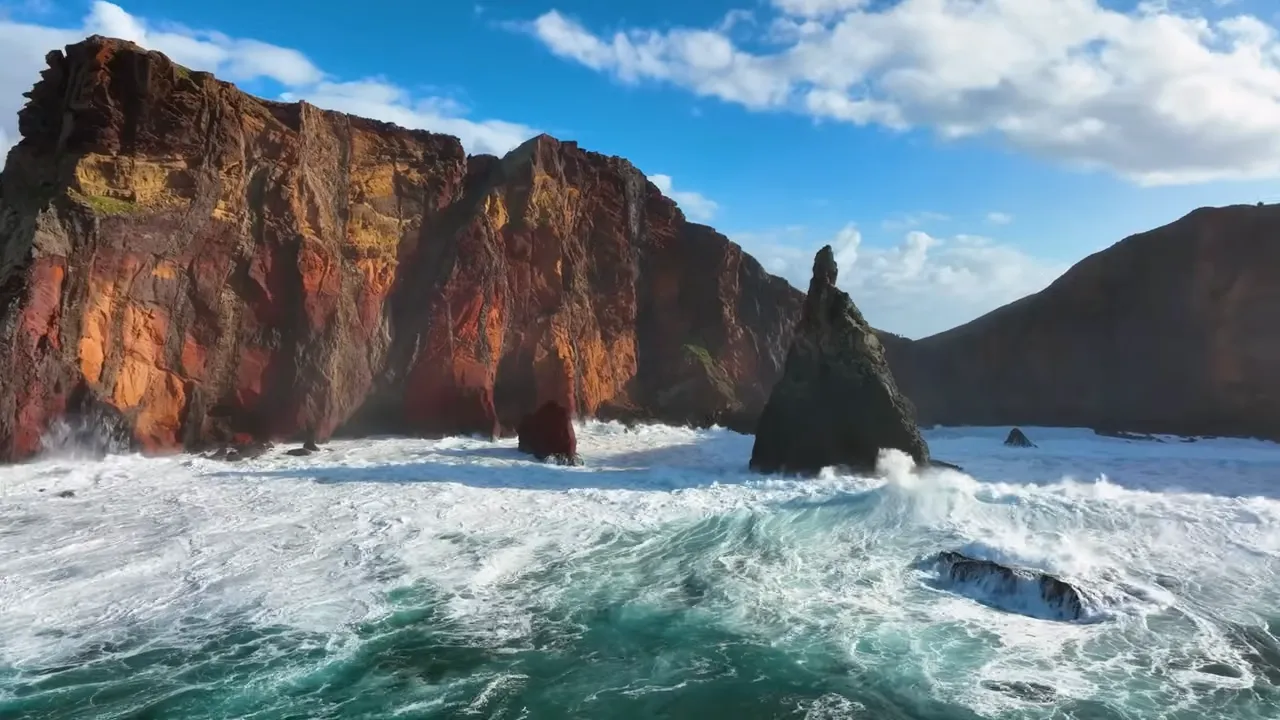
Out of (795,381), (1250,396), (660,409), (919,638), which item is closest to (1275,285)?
(1250,396)

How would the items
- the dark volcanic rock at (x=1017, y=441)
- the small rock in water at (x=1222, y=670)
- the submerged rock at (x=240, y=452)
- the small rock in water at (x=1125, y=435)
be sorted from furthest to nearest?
the small rock in water at (x=1125, y=435) < the dark volcanic rock at (x=1017, y=441) < the submerged rock at (x=240, y=452) < the small rock in water at (x=1222, y=670)

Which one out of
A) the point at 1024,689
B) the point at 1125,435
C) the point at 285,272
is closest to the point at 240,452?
the point at 285,272

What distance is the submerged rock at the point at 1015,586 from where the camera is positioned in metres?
10.6

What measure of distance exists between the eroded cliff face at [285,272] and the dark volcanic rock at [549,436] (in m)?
4.45

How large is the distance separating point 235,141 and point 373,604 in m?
18.9

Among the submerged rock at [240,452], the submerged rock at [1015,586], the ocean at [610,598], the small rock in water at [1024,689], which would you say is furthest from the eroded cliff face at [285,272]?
the small rock in water at [1024,689]

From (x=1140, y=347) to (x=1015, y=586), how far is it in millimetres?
32377

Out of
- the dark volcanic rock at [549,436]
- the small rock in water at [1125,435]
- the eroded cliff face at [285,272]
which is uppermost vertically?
the eroded cliff face at [285,272]

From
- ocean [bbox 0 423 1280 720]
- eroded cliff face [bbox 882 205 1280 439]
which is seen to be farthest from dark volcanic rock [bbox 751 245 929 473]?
eroded cliff face [bbox 882 205 1280 439]

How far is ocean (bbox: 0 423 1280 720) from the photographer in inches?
319

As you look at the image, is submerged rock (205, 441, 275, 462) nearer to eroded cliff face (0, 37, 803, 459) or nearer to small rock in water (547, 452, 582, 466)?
eroded cliff face (0, 37, 803, 459)

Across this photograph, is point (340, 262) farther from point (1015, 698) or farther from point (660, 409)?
point (1015, 698)

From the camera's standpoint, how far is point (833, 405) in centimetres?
2225

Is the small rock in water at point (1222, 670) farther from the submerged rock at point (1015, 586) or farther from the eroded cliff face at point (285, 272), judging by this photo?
the eroded cliff face at point (285, 272)
